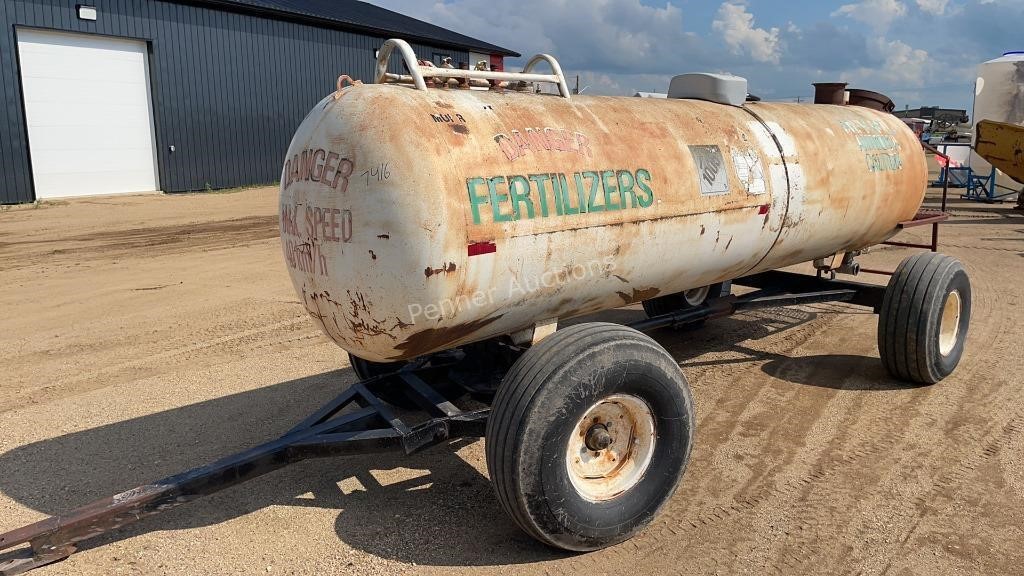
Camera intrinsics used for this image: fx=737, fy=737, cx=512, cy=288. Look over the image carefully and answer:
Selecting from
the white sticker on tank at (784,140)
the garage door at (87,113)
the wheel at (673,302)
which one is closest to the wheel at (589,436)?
the white sticker on tank at (784,140)

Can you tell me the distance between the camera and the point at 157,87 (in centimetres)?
1783

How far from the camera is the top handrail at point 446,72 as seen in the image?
331cm

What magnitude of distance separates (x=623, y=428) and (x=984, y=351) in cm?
416

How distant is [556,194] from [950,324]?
12.6 ft

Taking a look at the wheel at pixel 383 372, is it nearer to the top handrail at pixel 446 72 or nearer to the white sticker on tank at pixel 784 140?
the top handrail at pixel 446 72

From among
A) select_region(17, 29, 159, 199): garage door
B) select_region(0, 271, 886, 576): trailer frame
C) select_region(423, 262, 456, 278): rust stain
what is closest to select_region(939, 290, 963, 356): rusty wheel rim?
select_region(0, 271, 886, 576): trailer frame

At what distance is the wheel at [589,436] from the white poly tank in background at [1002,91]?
2007 cm

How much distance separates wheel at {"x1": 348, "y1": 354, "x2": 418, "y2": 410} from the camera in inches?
165

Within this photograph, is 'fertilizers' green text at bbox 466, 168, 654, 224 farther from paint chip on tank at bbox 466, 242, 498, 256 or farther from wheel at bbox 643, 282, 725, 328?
wheel at bbox 643, 282, 725, 328

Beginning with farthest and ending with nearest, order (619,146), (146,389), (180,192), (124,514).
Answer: (180,192), (146,389), (619,146), (124,514)

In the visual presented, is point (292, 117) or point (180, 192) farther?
point (292, 117)

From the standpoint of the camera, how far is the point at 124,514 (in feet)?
9.87

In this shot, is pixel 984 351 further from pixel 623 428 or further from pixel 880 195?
pixel 623 428

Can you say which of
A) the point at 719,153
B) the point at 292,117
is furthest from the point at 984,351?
the point at 292,117
